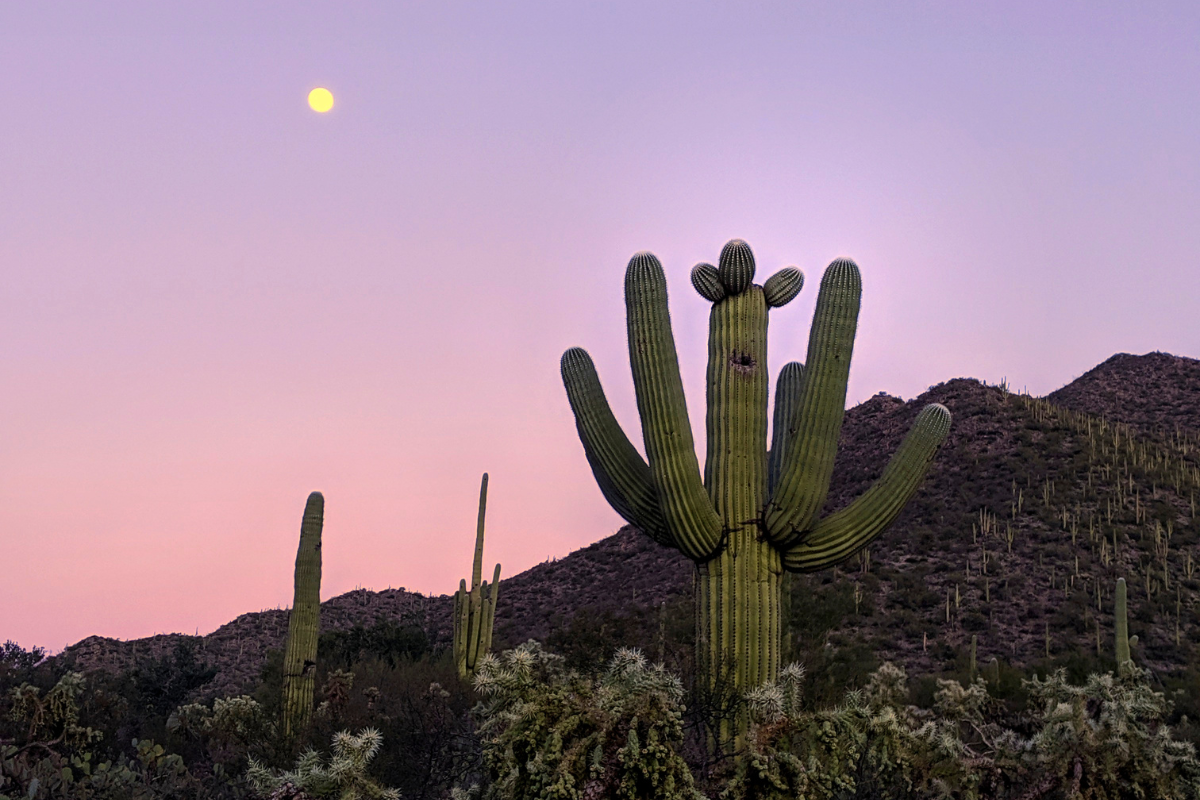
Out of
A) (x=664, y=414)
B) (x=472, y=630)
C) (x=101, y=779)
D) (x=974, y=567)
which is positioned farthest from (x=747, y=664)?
(x=974, y=567)

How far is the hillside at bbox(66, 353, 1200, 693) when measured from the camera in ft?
68.9

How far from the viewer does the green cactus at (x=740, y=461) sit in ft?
27.3

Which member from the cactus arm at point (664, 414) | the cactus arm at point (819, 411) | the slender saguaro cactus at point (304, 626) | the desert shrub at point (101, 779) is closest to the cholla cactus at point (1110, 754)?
the cactus arm at point (819, 411)

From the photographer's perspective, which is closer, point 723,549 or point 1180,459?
point 723,549

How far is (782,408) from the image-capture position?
1050 centimetres

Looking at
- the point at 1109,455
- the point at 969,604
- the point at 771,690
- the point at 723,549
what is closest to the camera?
the point at 771,690

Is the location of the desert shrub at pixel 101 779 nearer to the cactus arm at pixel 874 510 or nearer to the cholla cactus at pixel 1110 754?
the cactus arm at pixel 874 510

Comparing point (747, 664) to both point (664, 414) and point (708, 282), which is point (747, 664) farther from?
point (708, 282)

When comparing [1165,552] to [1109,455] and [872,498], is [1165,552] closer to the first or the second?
[1109,455]

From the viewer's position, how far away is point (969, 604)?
22812 mm

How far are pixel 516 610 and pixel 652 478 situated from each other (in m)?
23.9

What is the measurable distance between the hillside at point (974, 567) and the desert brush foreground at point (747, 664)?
119 millimetres

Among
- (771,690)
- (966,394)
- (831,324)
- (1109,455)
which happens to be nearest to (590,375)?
(831,324)

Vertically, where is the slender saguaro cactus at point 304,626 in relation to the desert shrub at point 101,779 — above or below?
above
